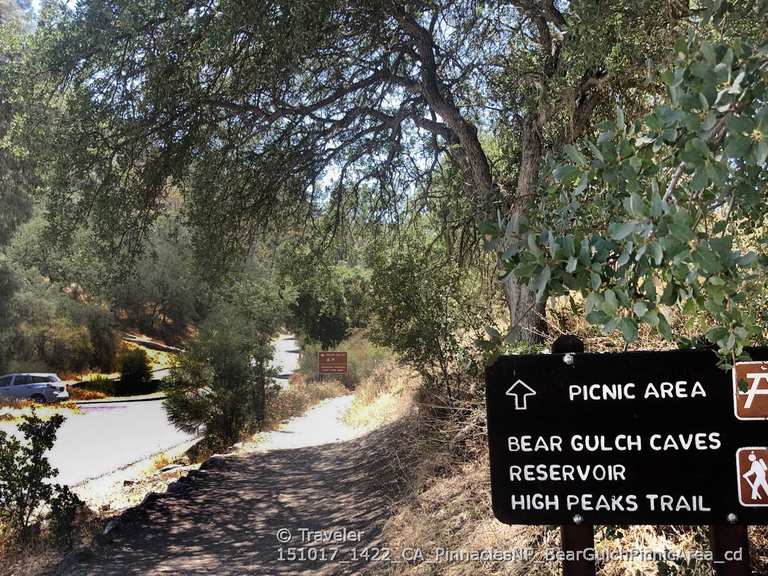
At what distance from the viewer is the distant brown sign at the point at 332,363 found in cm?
2823

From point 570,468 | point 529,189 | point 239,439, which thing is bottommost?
point 239,439

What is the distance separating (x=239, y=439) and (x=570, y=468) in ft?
49.9

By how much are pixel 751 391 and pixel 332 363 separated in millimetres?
26276

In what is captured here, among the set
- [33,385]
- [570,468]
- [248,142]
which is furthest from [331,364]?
[570,468]

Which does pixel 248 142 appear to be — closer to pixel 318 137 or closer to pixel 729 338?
pixel 318 137

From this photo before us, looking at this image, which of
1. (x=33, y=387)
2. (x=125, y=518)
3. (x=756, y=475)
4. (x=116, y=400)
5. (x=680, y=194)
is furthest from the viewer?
(x=116, y=400)

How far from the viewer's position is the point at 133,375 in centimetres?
3647

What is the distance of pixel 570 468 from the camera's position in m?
2.74

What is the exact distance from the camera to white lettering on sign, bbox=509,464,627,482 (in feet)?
8.87

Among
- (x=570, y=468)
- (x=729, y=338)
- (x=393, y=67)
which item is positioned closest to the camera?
(x=729, y=338)

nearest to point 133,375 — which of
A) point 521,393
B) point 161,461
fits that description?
point 161,461

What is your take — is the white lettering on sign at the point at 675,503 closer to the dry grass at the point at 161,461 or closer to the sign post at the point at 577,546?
the sign post at the point at 577,546

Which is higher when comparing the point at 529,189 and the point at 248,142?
the point at 248,142

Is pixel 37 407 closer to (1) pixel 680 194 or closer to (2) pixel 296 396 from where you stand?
(2) pixel 296 396
